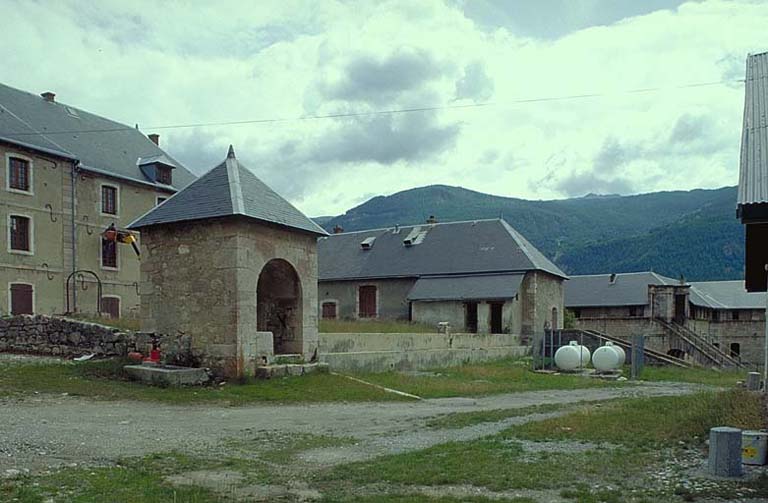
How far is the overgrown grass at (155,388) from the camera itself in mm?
12836

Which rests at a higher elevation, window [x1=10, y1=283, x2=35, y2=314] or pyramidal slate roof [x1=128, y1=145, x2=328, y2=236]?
pyramidal slate roof [x1=128, y1=145, x2=328, y2=236]

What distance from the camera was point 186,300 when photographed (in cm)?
1529

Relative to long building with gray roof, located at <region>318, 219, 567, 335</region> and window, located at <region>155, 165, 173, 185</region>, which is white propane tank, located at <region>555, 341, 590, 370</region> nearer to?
long building with gray roof, located at <region>318, 219, 567, 335</region>

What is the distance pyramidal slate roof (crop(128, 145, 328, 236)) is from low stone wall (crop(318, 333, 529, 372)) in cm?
333

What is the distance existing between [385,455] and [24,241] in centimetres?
2237

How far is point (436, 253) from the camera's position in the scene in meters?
38.4

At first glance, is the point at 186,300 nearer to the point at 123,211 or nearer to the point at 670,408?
the point at 670,408

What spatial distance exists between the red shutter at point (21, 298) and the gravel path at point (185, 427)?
587 inches

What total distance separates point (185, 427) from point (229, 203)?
629cm

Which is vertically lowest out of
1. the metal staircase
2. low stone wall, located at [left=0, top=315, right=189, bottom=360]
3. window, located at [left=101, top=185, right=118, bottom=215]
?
the metal staircase

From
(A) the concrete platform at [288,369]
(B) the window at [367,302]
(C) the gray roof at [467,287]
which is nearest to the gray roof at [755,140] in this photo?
(A) the concrete platform at [288,369]

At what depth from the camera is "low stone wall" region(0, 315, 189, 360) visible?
Result: 50.8ft

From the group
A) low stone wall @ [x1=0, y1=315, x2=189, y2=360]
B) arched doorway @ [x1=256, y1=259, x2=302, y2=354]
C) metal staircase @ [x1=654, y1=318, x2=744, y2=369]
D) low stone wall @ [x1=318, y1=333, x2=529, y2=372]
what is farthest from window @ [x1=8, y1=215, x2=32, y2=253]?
metal staircase @ [x1=654, y1=318, x2=744, y2=369]

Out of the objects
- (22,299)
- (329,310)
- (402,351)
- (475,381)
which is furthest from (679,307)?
(22,299)
